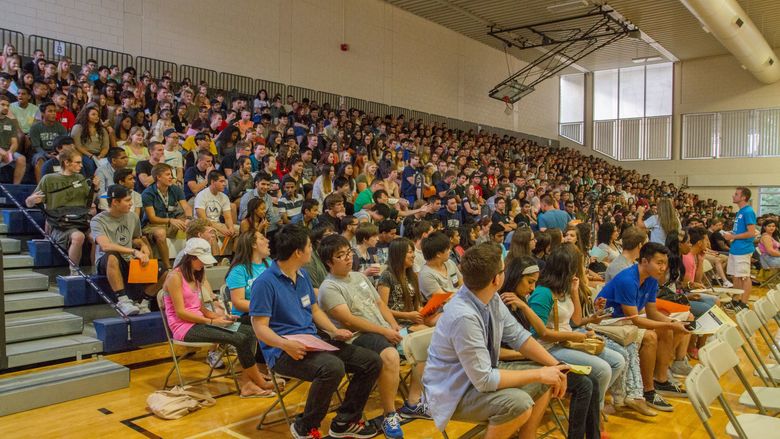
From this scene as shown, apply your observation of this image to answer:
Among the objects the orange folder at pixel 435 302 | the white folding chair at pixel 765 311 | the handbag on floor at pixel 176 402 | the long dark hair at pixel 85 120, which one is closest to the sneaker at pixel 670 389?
the white folding chair at pixel 765 311

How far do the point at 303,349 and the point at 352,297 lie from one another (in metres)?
0.67

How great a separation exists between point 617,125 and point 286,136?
17.7 m

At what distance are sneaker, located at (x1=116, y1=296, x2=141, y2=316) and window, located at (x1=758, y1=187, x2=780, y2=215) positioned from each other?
69.3 ft

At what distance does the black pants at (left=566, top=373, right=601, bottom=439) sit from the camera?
3197 millimetres

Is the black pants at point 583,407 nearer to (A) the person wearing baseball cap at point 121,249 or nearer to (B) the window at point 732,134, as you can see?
(A) the person wearing baseball cap at point 121,249

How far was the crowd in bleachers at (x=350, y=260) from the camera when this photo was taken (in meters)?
3.00

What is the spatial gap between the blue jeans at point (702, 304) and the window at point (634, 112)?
730 inches

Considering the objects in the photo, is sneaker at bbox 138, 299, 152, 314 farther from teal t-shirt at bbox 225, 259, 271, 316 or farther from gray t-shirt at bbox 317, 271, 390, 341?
gray t-shirt at bbox 317, 271, 390, 341

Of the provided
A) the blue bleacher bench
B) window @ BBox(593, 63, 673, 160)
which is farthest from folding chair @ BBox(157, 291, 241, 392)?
window @ BBox(593, 63, 673, 160)

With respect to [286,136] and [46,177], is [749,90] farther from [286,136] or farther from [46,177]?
[46,177]

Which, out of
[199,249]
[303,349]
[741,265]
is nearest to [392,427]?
[303,349]

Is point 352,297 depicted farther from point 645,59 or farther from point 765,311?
point 645,59

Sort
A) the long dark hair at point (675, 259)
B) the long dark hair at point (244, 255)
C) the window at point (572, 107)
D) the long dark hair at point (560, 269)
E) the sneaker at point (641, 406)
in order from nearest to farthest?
1. the long dark hair at point (560, 269)
2. the sneaker at point (641, 406)
3. the long dark hair at point (244, 255)
4. the long dark hair at point (675, 259)
5. the window at point (572, 107)

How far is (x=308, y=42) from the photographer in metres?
14.6
